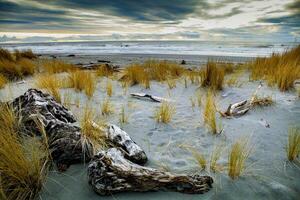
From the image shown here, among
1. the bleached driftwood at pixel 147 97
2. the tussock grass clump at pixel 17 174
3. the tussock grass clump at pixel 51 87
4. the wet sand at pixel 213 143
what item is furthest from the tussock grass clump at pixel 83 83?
the tussock grass clump at pixel 17 174

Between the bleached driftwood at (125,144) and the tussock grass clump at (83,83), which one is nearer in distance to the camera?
the bleached driftwood at (125,144)

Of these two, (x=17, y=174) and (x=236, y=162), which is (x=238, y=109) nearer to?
(x=236, y=162)

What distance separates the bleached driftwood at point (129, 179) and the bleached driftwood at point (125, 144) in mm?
332

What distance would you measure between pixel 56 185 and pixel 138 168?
2.40ft

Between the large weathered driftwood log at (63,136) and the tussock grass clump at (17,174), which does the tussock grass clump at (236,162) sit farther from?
the tussock grass clump at (17,174)

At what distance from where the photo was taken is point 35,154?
2.04m

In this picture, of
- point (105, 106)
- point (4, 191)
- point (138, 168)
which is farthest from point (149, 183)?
point (105, 106)

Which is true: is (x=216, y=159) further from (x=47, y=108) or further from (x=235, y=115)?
(x=47, y=108)

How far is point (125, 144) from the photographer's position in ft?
8.52

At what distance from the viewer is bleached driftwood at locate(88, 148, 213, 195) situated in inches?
80.6

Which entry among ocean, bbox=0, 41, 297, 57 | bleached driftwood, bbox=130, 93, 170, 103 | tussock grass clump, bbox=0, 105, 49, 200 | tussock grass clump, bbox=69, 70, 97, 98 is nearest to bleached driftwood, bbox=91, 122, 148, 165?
tussock grass clump, bbox=0, 105, 49, 200

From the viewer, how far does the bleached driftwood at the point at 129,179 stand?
205 cm

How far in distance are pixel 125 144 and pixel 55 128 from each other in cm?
74

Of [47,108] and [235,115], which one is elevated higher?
[47,108]
